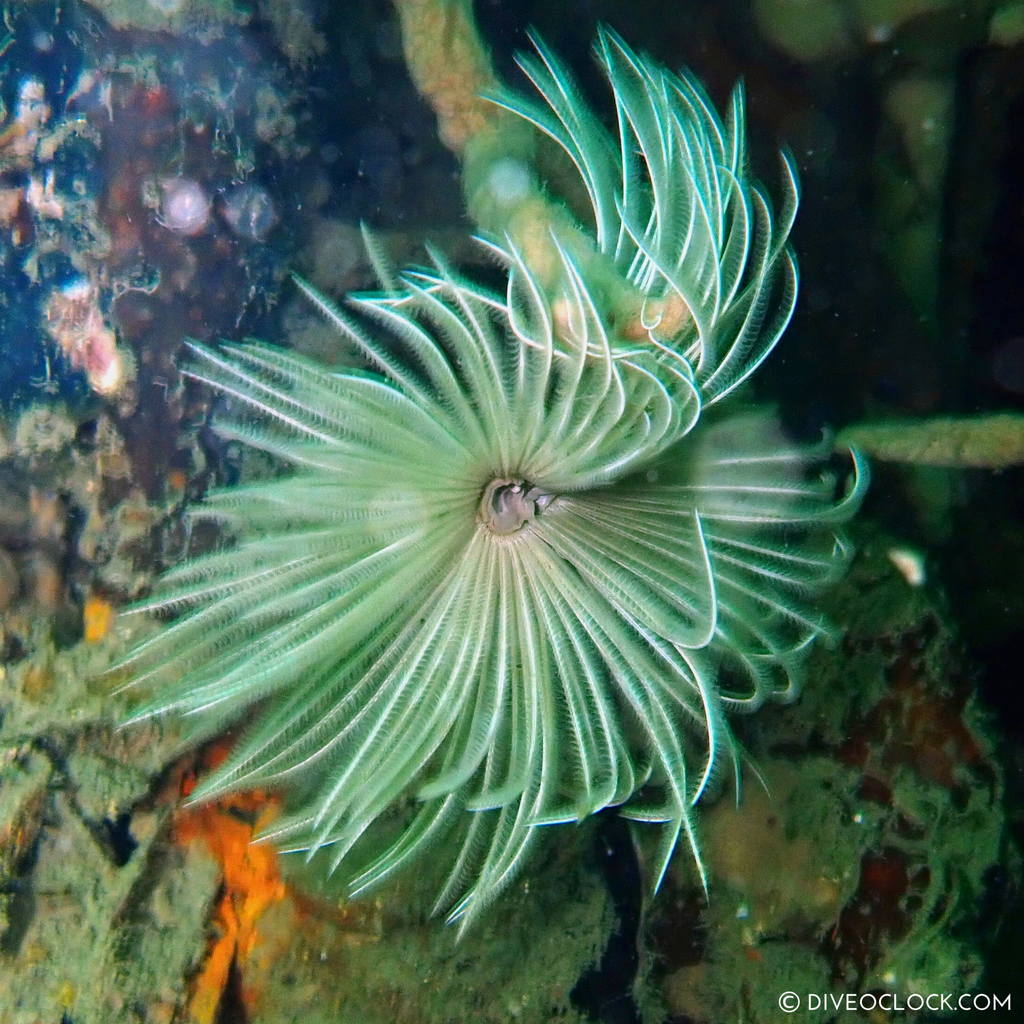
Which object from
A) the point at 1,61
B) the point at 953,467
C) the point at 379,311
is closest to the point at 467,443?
the point at 379,311

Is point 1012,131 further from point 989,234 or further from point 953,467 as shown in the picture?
point 953,467

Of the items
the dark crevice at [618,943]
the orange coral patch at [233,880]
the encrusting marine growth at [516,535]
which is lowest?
the dark crevice at [618,943]

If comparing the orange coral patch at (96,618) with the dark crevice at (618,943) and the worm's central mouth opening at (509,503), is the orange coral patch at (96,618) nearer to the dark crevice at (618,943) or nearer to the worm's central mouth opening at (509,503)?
the worm's central mouth opening at (509,503)

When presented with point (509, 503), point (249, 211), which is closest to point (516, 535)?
point (509, 503)

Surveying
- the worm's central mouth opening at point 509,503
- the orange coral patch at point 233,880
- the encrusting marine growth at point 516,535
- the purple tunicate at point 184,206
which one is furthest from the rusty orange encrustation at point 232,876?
the purple tunicate at point 184,206

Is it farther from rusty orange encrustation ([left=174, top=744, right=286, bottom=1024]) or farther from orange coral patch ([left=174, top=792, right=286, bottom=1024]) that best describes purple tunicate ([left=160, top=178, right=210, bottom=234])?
orange coral patch ([left=174, top=792, right=286, bottom=1024])
